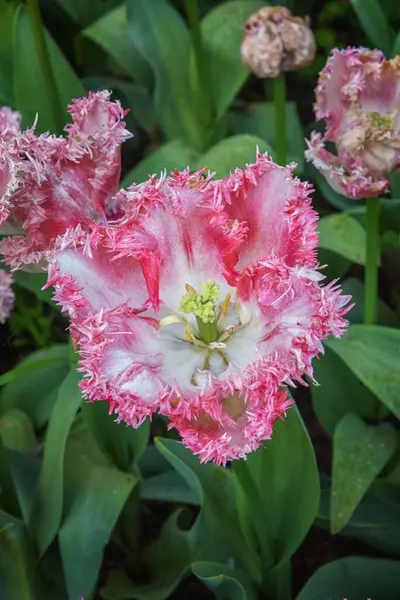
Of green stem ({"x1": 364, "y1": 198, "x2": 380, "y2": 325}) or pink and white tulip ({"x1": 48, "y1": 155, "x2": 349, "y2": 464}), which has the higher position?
pink and white tulip ({"x1": 48, "y1": 155, "x2": 349, "y2": 464})

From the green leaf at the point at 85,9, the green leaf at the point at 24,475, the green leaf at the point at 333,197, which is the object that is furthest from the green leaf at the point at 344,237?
the green leaf at the point at 85,9

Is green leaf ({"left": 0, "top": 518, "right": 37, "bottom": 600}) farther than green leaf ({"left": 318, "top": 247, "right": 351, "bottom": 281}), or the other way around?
green leaf ({"left": 318, "top": 247, "right": 351, "bottom": 281})

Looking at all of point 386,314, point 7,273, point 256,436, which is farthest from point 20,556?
point 386,314

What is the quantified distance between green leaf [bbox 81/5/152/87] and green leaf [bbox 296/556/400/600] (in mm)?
1160

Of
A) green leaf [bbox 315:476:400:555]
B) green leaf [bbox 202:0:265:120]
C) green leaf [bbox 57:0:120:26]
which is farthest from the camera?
green leaf [bbox 57:0:120:26]

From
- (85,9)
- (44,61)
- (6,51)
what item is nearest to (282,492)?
(44,61)

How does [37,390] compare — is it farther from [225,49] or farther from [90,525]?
[225,49]

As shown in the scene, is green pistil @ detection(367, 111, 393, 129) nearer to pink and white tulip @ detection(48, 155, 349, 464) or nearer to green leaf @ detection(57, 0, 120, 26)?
pink and white tulip @ detection(48, 155, 349, 464)

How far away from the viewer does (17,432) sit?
4.16 ft

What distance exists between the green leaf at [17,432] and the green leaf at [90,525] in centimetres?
21

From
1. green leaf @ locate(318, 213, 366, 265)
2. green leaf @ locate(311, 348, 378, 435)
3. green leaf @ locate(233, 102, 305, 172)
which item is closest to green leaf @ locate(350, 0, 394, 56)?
green leaf @ locate(233, 102, 305, 172)

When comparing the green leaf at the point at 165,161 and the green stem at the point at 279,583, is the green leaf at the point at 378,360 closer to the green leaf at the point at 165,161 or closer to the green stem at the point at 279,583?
the green stem at the point at 279,583

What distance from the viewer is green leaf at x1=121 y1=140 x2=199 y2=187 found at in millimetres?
1425

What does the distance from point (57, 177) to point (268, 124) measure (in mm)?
970
